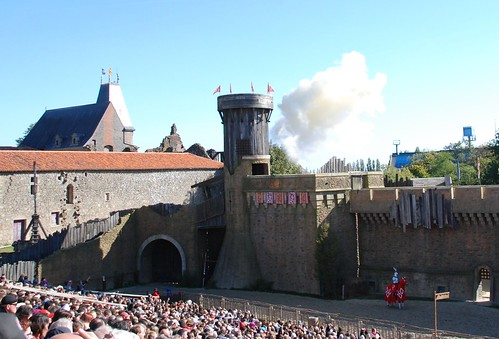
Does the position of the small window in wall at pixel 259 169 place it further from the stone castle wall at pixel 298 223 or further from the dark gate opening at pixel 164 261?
the dark gate opening at pixel 164 261

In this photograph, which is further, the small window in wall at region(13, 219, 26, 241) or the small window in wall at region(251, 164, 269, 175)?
the small window in wall at region(251, 164, 269, 175)

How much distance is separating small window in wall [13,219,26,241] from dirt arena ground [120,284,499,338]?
10.6m

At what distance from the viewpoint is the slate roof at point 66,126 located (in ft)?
221

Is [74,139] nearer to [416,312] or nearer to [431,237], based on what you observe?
[431,237]

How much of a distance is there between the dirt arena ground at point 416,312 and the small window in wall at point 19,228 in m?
10.6

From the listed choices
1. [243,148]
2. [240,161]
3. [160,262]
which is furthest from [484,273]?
[160,262]

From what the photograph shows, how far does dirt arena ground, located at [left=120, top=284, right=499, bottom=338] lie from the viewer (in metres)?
27.0

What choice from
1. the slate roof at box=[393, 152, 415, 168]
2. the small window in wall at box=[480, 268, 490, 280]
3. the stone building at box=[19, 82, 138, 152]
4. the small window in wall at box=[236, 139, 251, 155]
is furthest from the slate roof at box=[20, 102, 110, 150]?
the small window in wall at box=[480, 268, 490, 280]

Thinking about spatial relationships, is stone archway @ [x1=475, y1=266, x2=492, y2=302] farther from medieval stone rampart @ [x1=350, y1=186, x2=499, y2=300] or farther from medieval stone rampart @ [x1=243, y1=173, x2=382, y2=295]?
medieval stone rampart @ [x1=243, y1=173, x2=382, y2=295]

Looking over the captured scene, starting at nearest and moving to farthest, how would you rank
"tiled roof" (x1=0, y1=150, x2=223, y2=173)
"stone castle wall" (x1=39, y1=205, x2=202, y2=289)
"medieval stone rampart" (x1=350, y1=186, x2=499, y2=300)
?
"medieval stone rampart" (x1=350, y1=186, x2=499, y2=300)
"stone castle wall" (x1=39, y1=205, x2=202, y2=289)
"tiled roof" (x1=0, y1=150, x2=223, y2=173)

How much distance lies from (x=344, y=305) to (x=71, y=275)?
15.3 meters

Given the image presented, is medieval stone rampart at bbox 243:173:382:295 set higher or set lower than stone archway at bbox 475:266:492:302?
higher

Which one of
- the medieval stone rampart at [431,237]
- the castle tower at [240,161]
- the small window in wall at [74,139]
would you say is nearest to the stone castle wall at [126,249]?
the castle tower at [240,161]

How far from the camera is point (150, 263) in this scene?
42719 mm
